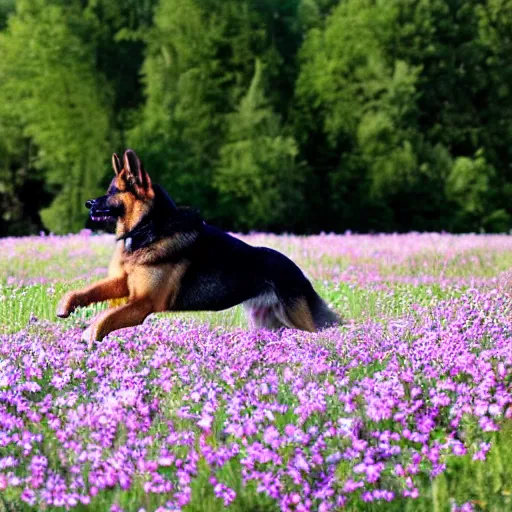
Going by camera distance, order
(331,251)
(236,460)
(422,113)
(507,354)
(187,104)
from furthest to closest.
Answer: (422,113), (187,104), (331,251), (507,354), (236,460)

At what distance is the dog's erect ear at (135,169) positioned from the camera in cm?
563

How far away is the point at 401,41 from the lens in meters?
28.4

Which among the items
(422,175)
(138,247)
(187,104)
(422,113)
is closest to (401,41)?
(422,113)

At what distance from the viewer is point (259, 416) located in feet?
14.4

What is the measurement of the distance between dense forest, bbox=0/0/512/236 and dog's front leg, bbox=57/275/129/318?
17778 mm

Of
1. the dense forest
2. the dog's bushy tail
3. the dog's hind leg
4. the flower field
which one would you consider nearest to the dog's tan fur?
the flower field

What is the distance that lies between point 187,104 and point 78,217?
4772mm

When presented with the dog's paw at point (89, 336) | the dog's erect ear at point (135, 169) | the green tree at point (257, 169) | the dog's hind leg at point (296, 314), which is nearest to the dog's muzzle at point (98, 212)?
the dog's erect ear at point (135, 169)

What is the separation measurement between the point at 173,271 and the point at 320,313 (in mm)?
1210

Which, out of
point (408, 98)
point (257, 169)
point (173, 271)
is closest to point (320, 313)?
point (173, 271)

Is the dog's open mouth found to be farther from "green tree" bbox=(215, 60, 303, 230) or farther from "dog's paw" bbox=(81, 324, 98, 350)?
"green tree" bbox=(215, 60, 303, 230)

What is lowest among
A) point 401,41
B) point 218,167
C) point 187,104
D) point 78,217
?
point 78,217

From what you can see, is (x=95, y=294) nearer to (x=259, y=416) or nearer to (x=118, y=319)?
(x=118, y=319)

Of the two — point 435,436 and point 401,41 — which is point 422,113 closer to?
point 401,41
